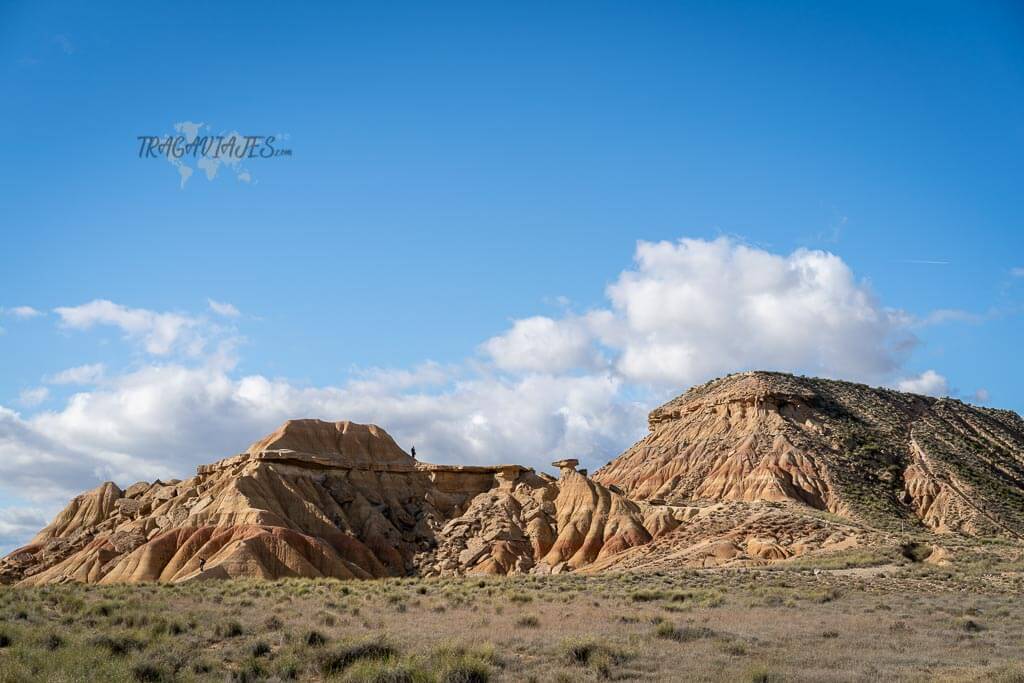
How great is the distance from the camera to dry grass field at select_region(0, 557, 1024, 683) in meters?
19.5

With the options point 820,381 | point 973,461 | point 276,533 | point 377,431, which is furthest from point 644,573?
point 820,381

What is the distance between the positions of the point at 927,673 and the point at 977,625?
344 inches

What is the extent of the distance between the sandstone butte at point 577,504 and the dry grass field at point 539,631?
14.9m

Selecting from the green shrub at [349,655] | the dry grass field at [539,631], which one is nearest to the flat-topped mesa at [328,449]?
the dry grass field at [539,631]

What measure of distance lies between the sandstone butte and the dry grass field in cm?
1492

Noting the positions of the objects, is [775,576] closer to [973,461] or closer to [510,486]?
[510,486]

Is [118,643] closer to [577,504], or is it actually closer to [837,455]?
[577,504]

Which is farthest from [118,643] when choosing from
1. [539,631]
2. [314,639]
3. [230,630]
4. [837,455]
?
[837,455]

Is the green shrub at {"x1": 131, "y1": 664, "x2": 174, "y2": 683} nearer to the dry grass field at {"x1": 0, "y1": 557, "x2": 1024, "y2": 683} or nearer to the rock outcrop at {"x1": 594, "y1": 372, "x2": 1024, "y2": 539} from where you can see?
the dry grass field at {"x1": 0, "y1": 557, "x2": 1024, "y2": 683}

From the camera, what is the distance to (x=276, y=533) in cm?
5734

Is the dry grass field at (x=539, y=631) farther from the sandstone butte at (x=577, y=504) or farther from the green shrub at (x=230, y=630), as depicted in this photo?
the sandstone butte at (x=577, y=504)

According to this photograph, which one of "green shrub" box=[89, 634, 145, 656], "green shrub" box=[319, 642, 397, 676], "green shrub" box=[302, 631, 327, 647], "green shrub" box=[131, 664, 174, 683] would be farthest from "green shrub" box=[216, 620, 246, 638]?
"green shrub" box=[319, 642, 397, 676]

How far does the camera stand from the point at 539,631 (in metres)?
25.2

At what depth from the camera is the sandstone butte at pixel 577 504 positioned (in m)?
57.3
